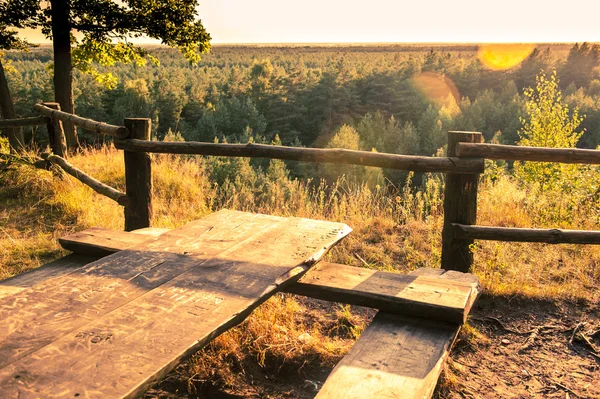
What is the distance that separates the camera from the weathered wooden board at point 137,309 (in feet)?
4.63

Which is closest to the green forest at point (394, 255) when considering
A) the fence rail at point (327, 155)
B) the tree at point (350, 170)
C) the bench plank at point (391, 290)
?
the bench plank at point (391, 290)

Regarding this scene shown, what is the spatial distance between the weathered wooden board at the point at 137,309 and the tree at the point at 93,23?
417 inches

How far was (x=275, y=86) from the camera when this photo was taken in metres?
67.6

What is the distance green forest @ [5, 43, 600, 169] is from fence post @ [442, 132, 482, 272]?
4164 centimetres

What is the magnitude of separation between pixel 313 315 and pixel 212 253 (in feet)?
5.47

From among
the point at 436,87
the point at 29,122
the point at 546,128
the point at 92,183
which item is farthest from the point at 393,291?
the point at 436,87

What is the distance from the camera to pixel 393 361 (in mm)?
1975

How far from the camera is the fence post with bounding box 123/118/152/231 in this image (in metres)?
4.75

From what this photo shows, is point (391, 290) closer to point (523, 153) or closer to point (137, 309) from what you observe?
point (137, 309)

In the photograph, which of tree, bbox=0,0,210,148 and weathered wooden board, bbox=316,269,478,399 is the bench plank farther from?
tree, bbox=0,0,210,148

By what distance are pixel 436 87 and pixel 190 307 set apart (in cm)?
8090

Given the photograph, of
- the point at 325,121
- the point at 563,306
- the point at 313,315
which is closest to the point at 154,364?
the point at 313,315

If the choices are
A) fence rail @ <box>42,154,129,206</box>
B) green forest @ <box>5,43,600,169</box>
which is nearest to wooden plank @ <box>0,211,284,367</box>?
fence rail @ <box>42,154,129,206</box>

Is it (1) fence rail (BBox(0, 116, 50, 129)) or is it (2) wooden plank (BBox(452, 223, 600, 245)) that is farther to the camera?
(1) fence rail (BBox(0, 116, 50, 129))
